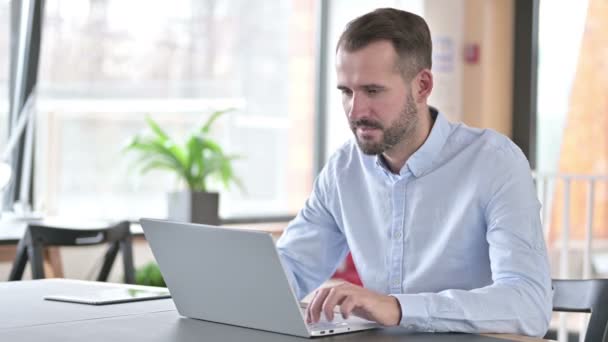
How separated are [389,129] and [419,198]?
0.59 ft

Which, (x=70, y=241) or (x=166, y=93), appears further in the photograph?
(x=166, y=93)

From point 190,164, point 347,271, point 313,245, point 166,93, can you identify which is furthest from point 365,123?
point 347,271

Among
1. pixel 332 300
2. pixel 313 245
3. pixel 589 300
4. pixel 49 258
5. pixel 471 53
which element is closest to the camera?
pixel 332 300

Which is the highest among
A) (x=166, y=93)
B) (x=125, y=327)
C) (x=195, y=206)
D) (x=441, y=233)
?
(x=166, y=93)

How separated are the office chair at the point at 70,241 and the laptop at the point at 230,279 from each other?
4.84ft

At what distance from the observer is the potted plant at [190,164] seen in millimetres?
4641

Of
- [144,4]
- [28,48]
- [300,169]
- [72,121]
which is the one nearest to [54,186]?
[72,121]

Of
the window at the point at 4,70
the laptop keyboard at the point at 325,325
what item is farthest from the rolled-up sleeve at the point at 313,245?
the window at the point at 4,70

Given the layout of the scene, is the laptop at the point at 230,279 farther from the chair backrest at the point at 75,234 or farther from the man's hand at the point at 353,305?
the chair backrest at the point at 75,234

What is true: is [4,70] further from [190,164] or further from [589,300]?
[589,300]

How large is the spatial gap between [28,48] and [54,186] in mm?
672

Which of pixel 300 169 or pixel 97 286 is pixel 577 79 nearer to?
pixel 300 169

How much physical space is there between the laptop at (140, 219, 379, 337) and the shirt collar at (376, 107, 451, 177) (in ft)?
1.40

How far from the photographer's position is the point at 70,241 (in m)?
3.36
